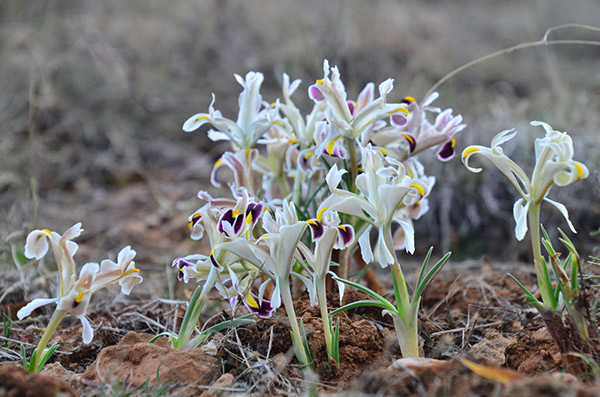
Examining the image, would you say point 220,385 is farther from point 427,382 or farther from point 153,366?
point 427,382

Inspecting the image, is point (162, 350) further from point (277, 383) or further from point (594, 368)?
point (594, 368)

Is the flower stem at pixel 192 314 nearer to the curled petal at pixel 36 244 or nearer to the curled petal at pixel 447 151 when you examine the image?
the curled petal at pixel 36 244

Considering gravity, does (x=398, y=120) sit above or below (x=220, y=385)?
above

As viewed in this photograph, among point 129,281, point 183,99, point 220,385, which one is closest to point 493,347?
point 220,385

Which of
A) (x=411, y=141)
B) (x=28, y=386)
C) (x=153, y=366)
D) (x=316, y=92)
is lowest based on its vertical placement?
(x=153, y=366)

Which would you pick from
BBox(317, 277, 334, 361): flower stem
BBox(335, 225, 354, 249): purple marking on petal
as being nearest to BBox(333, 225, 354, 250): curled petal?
BBox(335, 225, 354, 249): purple marking on petal

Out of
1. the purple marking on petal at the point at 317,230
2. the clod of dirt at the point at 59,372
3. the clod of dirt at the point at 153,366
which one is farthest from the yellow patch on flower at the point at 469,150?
the clod of dirt at the point at 59,372
